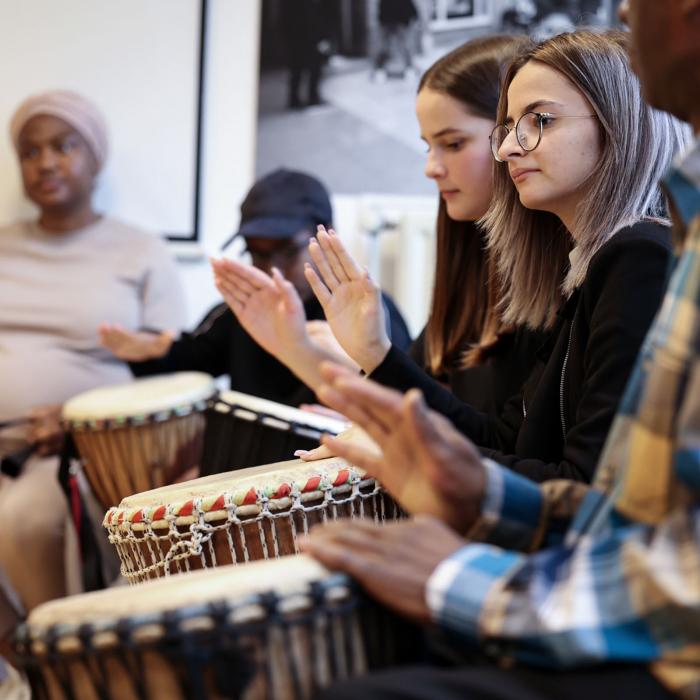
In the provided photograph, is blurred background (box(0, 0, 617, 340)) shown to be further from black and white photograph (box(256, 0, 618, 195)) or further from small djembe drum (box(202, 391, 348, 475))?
small djembe drum (box(202, 391, 348, 475))

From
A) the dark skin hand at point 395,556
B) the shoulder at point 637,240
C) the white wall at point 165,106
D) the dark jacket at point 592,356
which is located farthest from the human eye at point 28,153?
the dark skin hand at point 395,556

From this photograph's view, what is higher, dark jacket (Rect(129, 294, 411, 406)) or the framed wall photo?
the framed wall photo

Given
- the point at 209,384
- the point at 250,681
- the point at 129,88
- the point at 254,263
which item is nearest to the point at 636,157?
the point at 250,681

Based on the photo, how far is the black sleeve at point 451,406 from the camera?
5.02ft

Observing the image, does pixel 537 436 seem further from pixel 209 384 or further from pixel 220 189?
pixel 220 189

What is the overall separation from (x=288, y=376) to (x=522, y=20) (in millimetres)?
1485

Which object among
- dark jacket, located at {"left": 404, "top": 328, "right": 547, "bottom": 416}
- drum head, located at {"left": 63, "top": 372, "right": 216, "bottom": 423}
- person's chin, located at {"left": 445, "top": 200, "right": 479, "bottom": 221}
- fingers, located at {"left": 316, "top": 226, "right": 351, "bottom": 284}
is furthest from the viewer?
drum head, located at {"left": 63, "top": 372, "right": 216, "bottom": 423}

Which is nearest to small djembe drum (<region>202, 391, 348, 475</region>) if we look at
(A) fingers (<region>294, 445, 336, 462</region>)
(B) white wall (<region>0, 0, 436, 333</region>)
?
(A) fingers (<region>294, 445, 336, 462</region>)

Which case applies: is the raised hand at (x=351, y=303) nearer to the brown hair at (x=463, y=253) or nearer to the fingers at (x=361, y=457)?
the brown hair at (x=463, y=253)

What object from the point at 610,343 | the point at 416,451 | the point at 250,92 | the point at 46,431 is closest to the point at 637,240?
the point at 610,343

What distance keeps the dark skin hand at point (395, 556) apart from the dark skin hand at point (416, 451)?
0.13 ft

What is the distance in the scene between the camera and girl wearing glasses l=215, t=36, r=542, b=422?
6.12 feet

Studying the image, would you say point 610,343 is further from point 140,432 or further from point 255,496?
point 140,432

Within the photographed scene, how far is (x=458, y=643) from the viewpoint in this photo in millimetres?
861
